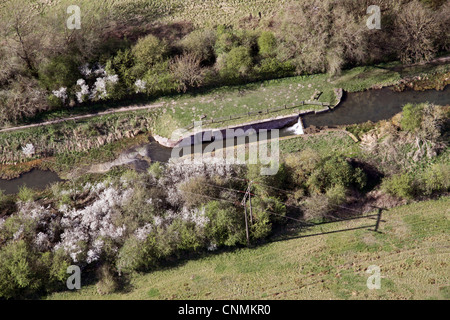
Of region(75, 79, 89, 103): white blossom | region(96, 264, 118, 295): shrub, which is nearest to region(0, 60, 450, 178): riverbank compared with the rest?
region(75, 79, 89, 103): white blossom

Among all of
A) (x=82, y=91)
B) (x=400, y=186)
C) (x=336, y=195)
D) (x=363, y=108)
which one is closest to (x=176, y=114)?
(x=82, y=91)

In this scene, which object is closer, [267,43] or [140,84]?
[140,84]

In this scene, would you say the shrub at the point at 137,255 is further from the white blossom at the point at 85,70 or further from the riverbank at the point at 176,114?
the white blossom at the point at 85,70

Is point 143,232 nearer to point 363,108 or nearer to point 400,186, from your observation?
point 400,186

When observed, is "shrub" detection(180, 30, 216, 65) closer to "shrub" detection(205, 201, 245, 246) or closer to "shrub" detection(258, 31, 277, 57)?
"shrub" detection(258, 31, 277, 57)

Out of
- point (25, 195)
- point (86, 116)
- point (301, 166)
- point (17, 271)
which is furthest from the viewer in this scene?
point (86, 116)

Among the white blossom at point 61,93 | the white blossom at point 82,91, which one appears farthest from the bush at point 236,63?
the white blossom at point 61,93

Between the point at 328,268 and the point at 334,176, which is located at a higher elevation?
the point at 334,176
